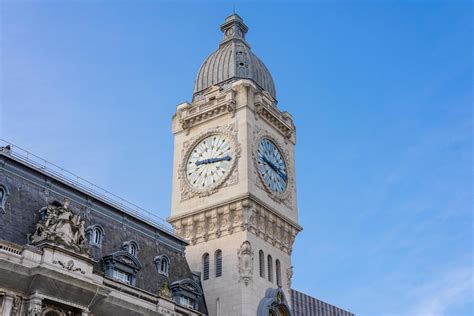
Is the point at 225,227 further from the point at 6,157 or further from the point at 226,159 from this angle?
the point at 6,157

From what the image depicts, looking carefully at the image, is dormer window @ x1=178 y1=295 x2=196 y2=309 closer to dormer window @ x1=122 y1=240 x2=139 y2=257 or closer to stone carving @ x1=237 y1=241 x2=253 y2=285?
stone carving @ x1=237 y1=241 x2=253 y2=285

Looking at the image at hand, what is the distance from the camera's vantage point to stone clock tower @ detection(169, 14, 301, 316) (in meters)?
62.6

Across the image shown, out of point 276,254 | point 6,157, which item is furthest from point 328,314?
point 6,157

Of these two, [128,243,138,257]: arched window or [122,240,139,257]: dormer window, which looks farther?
[128,243,138,257]: arched window

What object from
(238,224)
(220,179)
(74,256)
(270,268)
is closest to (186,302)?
(238,224)

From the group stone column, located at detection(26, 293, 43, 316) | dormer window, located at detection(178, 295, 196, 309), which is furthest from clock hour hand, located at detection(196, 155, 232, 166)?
stone column, located at detection(26, 293, 43, 316)

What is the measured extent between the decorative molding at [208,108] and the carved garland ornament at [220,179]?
5.20 feet

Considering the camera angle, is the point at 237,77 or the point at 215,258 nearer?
the point at 215,258

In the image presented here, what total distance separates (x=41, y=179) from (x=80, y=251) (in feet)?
23.7

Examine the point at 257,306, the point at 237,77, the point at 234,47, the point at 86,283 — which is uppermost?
the point at 234,47

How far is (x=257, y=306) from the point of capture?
61.2 m

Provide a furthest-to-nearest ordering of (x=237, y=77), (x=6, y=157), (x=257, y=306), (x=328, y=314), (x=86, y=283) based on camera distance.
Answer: (x=328, y=314)
(x=237, y=77)
(x=257, y=306)
(x=6, y=157)
(x=86, y=283)

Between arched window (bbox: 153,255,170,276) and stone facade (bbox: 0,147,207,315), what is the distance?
189mm

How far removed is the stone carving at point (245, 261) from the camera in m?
61.4
